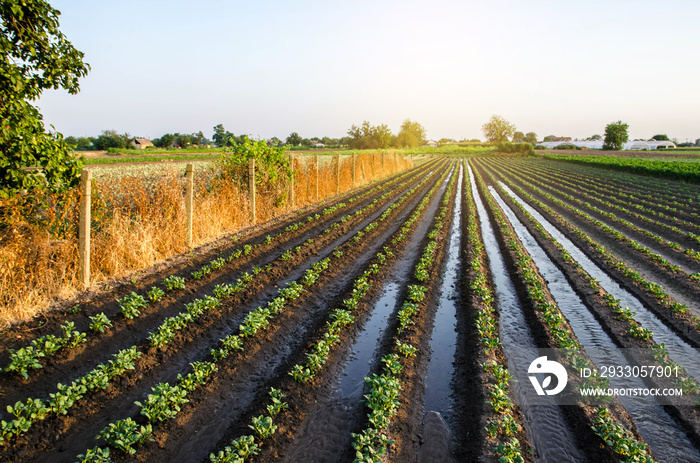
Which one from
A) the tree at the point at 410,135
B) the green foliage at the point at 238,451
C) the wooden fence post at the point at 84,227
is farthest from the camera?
the tree at the point at 410,135

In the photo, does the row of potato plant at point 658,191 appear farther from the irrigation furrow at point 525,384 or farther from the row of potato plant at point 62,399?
the row of potato plant at point 62,399

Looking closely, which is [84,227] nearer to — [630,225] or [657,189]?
[630,225]

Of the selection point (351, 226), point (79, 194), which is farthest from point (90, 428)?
point (351, 226)

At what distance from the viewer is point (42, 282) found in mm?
6770

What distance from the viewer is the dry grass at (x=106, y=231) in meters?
6.47

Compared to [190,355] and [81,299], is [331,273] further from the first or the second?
[81,299]

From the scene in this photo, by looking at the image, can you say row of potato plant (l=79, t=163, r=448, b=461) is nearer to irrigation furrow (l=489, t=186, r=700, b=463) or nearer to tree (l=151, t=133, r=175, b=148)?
irrigation furrow (l=489, t=186, r=700, b=463)

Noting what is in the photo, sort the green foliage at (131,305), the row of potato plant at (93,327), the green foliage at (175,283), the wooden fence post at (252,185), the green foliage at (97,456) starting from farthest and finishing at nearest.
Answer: the wooden fence post at (252,185)
the green foliage at (175,283)
the green foliage at (131,305)
the row of potato plant at (93,327)
the green foliage at (97,456)

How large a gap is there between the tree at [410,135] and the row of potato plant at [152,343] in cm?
11463

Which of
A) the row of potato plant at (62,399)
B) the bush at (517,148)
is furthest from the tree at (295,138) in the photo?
the row of potato plant at (62,399)

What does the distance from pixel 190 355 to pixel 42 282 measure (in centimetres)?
316

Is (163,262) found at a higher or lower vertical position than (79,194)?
lower

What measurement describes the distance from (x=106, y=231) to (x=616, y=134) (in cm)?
11717

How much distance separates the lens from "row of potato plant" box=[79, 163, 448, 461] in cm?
417
